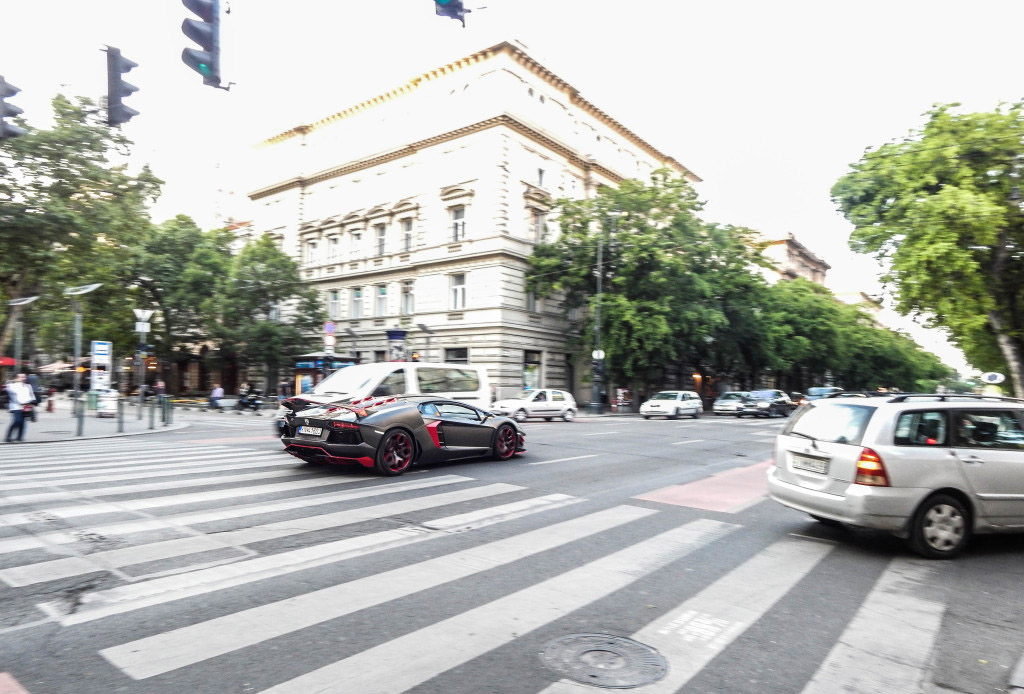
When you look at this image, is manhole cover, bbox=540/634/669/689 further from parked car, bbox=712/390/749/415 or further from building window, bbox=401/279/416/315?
building window, bbox=401/279/416/315

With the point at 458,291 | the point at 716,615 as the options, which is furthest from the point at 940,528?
the point at 458,291

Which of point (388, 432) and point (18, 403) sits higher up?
point (18, 403)

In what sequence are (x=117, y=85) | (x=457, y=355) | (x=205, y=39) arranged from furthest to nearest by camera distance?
(x=457, y=355) < (x=117, y=85) < (x=205, y=39)

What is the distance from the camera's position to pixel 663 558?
231 inches

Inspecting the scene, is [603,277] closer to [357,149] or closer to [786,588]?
[357,149]

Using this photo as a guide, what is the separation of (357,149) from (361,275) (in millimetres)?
8941

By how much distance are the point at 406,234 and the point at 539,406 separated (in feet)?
55.9

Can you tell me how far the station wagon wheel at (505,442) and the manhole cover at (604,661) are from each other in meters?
8.29

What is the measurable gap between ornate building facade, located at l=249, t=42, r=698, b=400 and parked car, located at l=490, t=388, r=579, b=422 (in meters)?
5.33

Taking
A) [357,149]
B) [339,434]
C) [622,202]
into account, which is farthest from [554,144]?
[339,434]

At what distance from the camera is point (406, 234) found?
4175 cm

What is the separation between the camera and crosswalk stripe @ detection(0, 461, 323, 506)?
7711mm

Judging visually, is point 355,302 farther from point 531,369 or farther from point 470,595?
point 470,595

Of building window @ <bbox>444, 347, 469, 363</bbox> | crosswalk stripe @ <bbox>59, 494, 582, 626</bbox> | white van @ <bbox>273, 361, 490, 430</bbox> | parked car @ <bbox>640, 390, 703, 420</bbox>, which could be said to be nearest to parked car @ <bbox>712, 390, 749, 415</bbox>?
parked car @ <bbox>640, 390, 703, 420</bbox>
